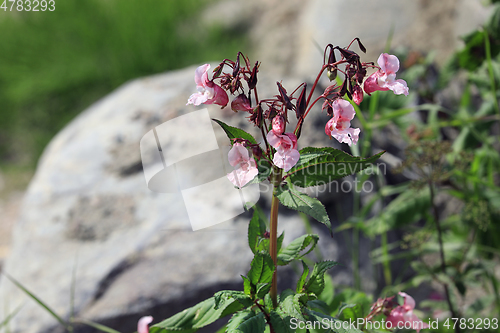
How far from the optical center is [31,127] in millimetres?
3920

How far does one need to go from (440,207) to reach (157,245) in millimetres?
1452

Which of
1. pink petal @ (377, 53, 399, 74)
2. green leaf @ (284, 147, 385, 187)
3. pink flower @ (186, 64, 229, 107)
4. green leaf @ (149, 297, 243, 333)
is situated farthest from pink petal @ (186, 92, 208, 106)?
green leaf @ (149, 297, 243, 333)

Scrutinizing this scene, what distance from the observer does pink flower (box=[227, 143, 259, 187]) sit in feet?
2.44

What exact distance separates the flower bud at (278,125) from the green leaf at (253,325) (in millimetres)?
362

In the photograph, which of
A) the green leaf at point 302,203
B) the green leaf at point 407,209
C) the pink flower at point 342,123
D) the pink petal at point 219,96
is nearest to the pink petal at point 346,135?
the pink flower at point 342,123

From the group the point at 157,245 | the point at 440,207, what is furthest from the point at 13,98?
the point at 440,207

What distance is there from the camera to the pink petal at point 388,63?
741mm

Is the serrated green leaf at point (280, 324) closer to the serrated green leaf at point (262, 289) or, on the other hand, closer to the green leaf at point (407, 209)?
the serrated green leaf at point (262, 289)

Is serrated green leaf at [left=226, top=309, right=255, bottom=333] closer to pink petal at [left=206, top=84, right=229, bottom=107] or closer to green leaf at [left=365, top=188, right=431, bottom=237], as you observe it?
pink petal at [left=206, top=84, right=229, bottom=107]

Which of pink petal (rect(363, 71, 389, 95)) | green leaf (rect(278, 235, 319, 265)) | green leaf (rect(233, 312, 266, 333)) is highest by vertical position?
pink petal (rect(363, 71, 389, 95))

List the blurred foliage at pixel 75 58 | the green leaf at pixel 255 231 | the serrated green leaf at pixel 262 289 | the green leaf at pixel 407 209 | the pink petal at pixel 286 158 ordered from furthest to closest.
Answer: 1. the blurred foliage at pixel 75 58
2. the green leaf at pixel 407 209
3. the green leaf at pixel 255 231
4. the serrated green leaf at pixel 262 289
5. the pink petal at pixel 286 158

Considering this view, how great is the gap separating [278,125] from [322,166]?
0.14m

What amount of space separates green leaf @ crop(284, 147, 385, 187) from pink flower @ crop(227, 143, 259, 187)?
0.32ft

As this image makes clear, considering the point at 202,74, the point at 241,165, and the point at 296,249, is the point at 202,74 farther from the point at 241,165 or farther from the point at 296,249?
the point at 296,249
